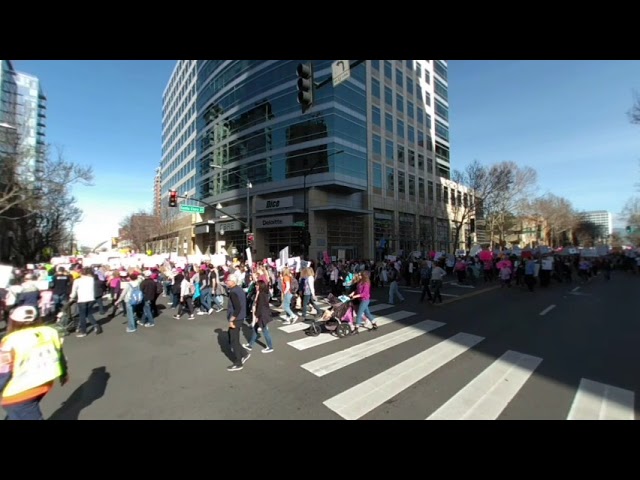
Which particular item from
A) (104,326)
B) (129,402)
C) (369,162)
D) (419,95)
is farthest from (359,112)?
(129,402)

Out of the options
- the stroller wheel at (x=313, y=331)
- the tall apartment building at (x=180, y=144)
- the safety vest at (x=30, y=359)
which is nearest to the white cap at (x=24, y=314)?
the safety vest at (x=30, y=359)

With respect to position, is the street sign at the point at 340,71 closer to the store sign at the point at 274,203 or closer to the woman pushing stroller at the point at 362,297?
the woman pushing stroller at the point at 362,297

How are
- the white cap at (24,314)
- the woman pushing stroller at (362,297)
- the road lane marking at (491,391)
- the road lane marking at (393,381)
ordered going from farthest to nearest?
the woman pushing stroller at (362,297) → the road lane marking at (393,381) → the road lane marking at (491,391) → the white cap at (24,314)

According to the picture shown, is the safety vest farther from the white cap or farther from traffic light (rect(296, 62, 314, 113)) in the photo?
traffic light (rect(296, 62, 314, 113))

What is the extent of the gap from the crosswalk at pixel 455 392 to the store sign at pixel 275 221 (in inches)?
994

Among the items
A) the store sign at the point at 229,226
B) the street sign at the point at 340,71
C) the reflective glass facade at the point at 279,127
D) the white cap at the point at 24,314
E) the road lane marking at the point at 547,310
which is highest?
the reflective glass facade at the point at 279,127

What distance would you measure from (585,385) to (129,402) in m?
6.88

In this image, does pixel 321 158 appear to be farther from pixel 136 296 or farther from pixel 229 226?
pixel 136 296

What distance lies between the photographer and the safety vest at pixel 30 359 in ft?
9.53

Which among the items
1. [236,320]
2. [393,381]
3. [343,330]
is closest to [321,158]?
[343,330]

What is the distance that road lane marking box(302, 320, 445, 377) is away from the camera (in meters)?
5.68

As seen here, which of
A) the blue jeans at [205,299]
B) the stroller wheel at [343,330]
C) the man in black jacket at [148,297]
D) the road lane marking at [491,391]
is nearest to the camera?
the road lane marking at [491,391]

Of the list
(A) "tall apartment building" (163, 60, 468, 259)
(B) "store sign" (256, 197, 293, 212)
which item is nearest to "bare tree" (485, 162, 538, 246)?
(A) "tall apartment building" (163, 60, 468, 259)

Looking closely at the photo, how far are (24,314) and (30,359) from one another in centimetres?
46
